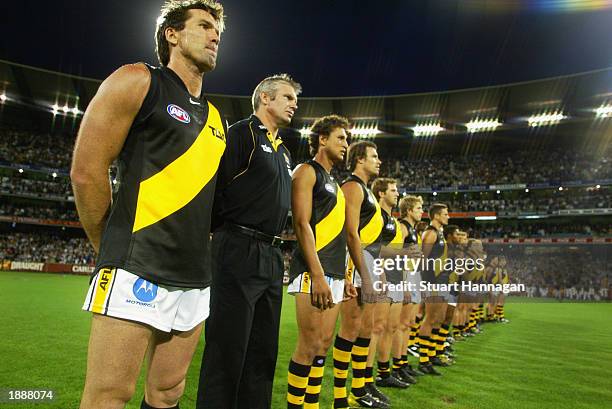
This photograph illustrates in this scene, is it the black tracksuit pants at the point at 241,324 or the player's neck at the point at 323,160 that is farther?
the player's neck at the point at 323,160

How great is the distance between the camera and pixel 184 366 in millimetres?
2111

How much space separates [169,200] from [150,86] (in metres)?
0.50

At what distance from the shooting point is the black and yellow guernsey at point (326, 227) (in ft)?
12.6

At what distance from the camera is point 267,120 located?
332cm

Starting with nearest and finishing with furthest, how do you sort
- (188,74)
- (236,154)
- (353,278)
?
(188,74)
(236,154)
(353,278)

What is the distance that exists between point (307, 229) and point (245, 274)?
0.93 m

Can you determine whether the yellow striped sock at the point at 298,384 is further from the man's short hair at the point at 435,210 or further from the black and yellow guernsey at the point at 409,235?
the man's short hair at the point at 435,210

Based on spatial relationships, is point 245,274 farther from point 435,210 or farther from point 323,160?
point 435,210

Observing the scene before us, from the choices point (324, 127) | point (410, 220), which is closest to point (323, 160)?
point (324, 127)

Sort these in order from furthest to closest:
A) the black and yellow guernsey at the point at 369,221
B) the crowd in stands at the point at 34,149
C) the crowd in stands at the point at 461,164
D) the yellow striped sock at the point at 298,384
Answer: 1. the crowd in stands at the point at 34,149
2. the crowd in stands at the point at 461,164
3. the black and yellow guernsey at the point at 369,221
4. the yellow striped sock at the point at 298,384

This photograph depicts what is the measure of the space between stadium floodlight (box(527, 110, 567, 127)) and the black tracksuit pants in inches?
1628

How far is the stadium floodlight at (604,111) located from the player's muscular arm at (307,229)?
40618mm

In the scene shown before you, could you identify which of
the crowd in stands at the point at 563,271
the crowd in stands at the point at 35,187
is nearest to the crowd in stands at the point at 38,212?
the crowd in stands at the point at 35,187

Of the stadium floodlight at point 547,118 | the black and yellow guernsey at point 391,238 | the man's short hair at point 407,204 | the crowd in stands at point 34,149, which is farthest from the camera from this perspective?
the crowd in stands at point 34,149
